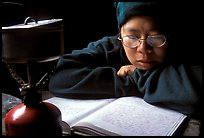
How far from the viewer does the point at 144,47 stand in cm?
89

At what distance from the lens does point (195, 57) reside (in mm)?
1049

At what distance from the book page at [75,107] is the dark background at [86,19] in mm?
297

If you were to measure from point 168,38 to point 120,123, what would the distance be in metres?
0.39

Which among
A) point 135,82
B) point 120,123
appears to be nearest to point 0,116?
point 120,123

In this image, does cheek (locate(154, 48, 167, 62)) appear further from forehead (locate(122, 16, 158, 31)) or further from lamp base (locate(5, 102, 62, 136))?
lamp base (locate(5, 102, 62, 136))

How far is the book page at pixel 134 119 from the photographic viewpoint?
0.68 metres

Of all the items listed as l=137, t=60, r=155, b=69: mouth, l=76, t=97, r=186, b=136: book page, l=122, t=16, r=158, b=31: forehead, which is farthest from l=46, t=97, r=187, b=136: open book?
l=122, t=16, r=158, b=31: forehead

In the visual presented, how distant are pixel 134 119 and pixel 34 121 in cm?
28

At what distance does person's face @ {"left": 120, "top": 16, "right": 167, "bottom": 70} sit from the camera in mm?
890

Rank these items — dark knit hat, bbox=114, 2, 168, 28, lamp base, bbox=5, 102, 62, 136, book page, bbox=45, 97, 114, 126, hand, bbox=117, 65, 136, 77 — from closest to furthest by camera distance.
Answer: lamp base, bbox=5, 102, 62, 136, book page, bbox=45, 97, 114, 126, dark knit hat, bbox=114, 2, 168, 28, hand, bbox=117, 65, 136, 77

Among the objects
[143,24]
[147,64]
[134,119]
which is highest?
[143,24]

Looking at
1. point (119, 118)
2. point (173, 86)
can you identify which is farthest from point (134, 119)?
point (173, 86)

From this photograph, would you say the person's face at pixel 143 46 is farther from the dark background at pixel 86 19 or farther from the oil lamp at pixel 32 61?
the oil lamp at pixel 32 61

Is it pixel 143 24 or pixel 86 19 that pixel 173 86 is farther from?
pixel 86 19
